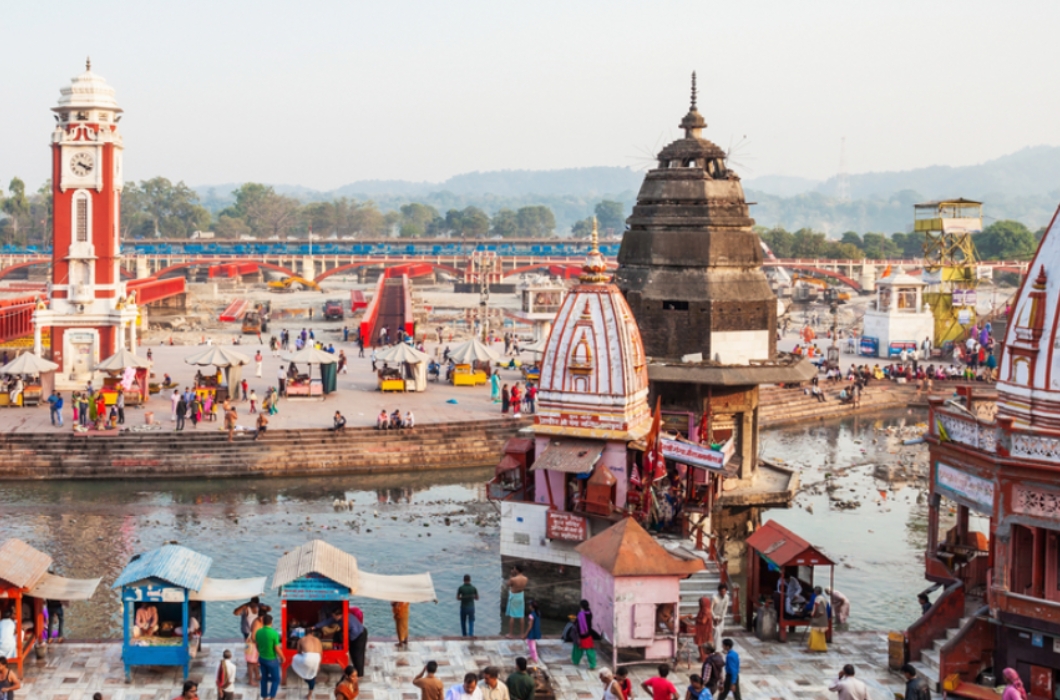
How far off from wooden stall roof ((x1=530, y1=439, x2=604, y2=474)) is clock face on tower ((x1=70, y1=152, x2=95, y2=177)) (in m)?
24.0

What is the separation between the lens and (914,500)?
30031 millimetres

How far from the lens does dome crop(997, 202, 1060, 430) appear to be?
14492mm

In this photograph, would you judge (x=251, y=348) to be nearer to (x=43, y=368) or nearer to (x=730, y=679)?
(x=43, y=368)

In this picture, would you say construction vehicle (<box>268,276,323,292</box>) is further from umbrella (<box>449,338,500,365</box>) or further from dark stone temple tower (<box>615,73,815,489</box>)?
dark stone temple tower (<box>615,73,815,489</box>)

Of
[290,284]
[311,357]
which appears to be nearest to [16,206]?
[290,284]

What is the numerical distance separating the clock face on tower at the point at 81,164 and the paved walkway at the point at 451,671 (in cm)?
2530

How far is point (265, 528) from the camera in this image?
85.7ft

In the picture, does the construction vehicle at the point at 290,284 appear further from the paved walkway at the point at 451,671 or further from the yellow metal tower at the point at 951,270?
the paved walkway at the point at 451,671

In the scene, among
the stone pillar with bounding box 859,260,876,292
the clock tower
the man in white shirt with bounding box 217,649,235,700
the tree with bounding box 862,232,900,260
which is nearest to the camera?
the man in white shirt with bounding box 217,649,235,700

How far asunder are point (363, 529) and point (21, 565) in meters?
11.0

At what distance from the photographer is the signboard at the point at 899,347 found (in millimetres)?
53375

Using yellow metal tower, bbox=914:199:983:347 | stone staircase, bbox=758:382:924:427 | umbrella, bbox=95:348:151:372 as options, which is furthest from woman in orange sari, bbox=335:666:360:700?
yellow metal tower, bbox=914:199:983:347

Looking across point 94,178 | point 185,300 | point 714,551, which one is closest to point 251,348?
point 94,178

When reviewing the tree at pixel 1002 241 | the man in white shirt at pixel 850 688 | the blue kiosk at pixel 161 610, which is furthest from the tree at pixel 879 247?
the blue kiosk at pixel 161 610
